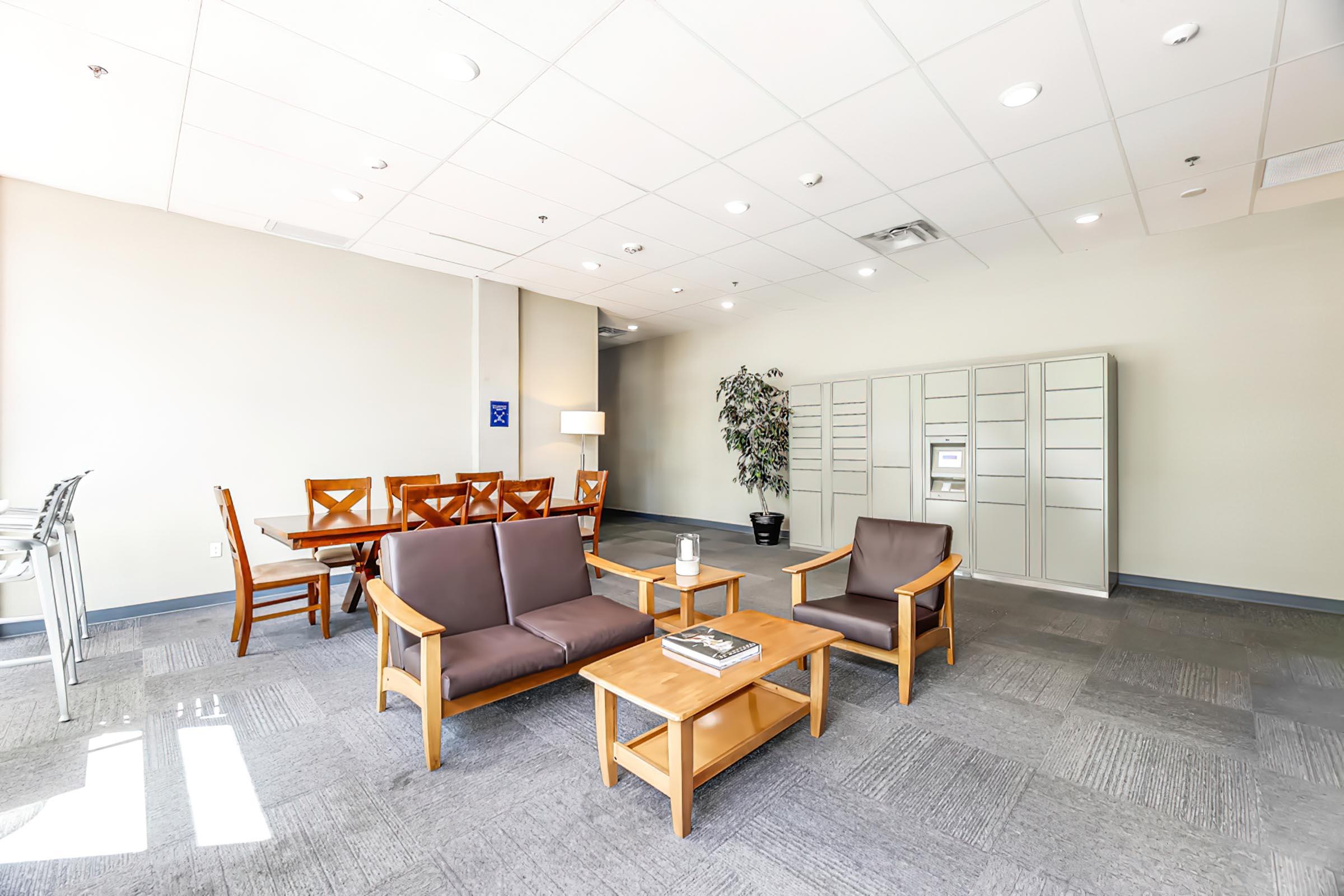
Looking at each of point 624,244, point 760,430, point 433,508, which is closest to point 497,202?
point 624,244

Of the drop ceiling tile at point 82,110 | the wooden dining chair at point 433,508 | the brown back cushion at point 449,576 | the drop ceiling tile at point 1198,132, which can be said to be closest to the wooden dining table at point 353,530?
the wooden dining chair at point 433,508

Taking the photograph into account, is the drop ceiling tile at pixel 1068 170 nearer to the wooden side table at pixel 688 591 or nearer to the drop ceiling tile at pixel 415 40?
the drop ceiling tile at pixel 415 40

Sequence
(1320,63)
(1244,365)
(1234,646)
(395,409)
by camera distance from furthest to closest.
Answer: (395,409)
(1244,365)
(1234,646)
(1320,63)

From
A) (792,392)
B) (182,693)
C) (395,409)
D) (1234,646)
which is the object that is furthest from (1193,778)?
(395,409)

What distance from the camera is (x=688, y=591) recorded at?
3174 millimetres

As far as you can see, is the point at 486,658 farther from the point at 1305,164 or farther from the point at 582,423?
the point at 1305,164

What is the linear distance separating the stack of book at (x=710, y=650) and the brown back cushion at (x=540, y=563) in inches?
35.5

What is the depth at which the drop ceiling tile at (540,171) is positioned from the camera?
332 centimetres

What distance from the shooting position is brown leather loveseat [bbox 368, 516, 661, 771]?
7.50 ft

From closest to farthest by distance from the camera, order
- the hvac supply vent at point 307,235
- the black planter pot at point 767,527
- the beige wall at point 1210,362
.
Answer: the beige wall at point 1210,362, the hvac supply vent at point 307,235, the black planter pot at point 767,527

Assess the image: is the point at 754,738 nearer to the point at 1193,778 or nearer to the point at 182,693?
the point at 1193,778

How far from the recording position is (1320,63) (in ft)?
8.58

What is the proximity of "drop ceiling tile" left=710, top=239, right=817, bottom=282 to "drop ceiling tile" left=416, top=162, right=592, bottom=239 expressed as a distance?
1416 mm

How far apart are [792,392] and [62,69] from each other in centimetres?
621
